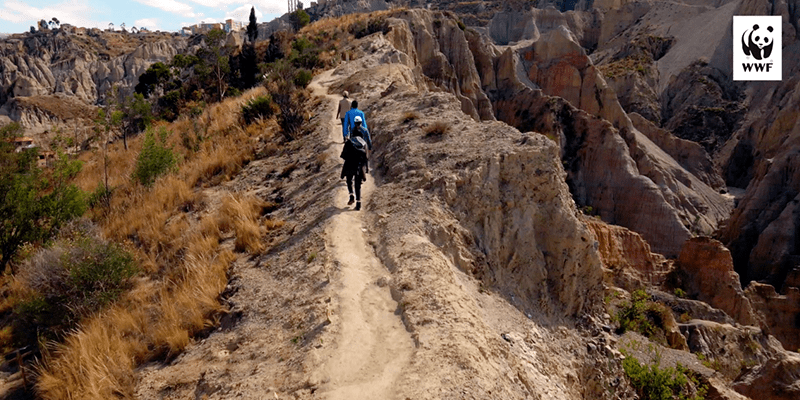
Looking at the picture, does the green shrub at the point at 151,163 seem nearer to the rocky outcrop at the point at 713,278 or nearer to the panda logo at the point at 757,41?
the rocky outcrop at the point at 713,278

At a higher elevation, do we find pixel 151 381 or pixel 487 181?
pixel 487 181

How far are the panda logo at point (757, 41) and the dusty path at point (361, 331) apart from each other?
57.4m

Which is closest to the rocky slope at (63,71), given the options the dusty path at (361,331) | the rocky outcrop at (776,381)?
the dusty path at (361,331)

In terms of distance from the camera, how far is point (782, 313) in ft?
73.3

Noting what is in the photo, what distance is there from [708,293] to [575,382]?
19.4 metres

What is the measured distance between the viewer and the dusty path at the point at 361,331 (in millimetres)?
4191

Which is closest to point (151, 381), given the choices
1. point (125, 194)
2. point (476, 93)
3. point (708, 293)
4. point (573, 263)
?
point (573, 263)

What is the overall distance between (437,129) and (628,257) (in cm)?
1650

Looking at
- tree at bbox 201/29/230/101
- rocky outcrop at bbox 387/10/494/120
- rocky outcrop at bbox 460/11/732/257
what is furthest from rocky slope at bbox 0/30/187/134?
rocky outcrop at bbox 460/11/732/257

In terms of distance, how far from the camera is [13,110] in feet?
216

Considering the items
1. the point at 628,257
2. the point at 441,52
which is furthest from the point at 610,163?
the point at 628,257

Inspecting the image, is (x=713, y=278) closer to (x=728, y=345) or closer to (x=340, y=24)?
(x=728, y=345)

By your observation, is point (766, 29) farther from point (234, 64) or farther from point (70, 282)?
point (70, 282)

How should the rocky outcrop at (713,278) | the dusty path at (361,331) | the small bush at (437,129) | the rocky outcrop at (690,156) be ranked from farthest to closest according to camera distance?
1. the rocky outcrop at (690,156)
2. the rocky outcrop at (713,278)
3. the small bush at (437,129)
4. the dusty path at (361,331)
